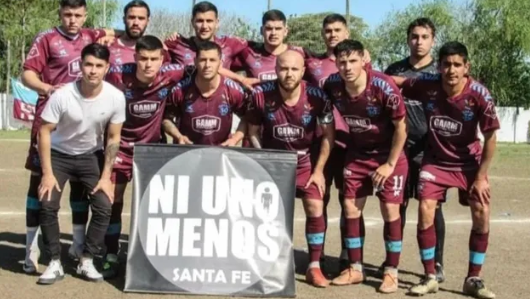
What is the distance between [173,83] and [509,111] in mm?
45147

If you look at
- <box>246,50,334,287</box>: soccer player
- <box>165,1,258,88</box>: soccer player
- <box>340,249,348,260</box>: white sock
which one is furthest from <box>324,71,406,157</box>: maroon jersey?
<box>340,249,348,260</box>: white sock

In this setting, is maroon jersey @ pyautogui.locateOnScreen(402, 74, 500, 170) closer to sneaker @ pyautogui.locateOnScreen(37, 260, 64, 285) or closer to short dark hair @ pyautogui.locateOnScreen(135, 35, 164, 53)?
short dark hair @ pyautogui.locateOnScreen(135, 35, 164, 53)

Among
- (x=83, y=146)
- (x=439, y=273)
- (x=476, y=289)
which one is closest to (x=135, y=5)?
(x=83, y=146)

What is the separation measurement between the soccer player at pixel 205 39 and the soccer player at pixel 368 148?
1112 millimetres

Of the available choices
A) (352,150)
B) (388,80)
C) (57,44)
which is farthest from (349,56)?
(57,44)

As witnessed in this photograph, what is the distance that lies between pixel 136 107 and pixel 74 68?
782 millimetres

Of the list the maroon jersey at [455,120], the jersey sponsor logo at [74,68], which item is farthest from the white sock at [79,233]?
the maroon jersey at [455,120]

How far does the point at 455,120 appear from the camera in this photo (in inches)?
280

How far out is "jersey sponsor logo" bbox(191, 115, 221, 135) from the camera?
746 cm

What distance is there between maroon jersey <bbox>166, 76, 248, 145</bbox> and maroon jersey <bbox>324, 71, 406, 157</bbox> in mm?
870

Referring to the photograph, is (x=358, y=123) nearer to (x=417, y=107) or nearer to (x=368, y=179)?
(x=368, y=179)

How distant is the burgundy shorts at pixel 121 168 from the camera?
7.60 m

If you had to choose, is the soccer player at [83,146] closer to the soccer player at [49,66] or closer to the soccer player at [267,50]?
the soccer player at [49,66]

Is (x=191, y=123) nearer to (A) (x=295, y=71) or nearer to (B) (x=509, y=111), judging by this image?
(A) (x=295, y=71)
